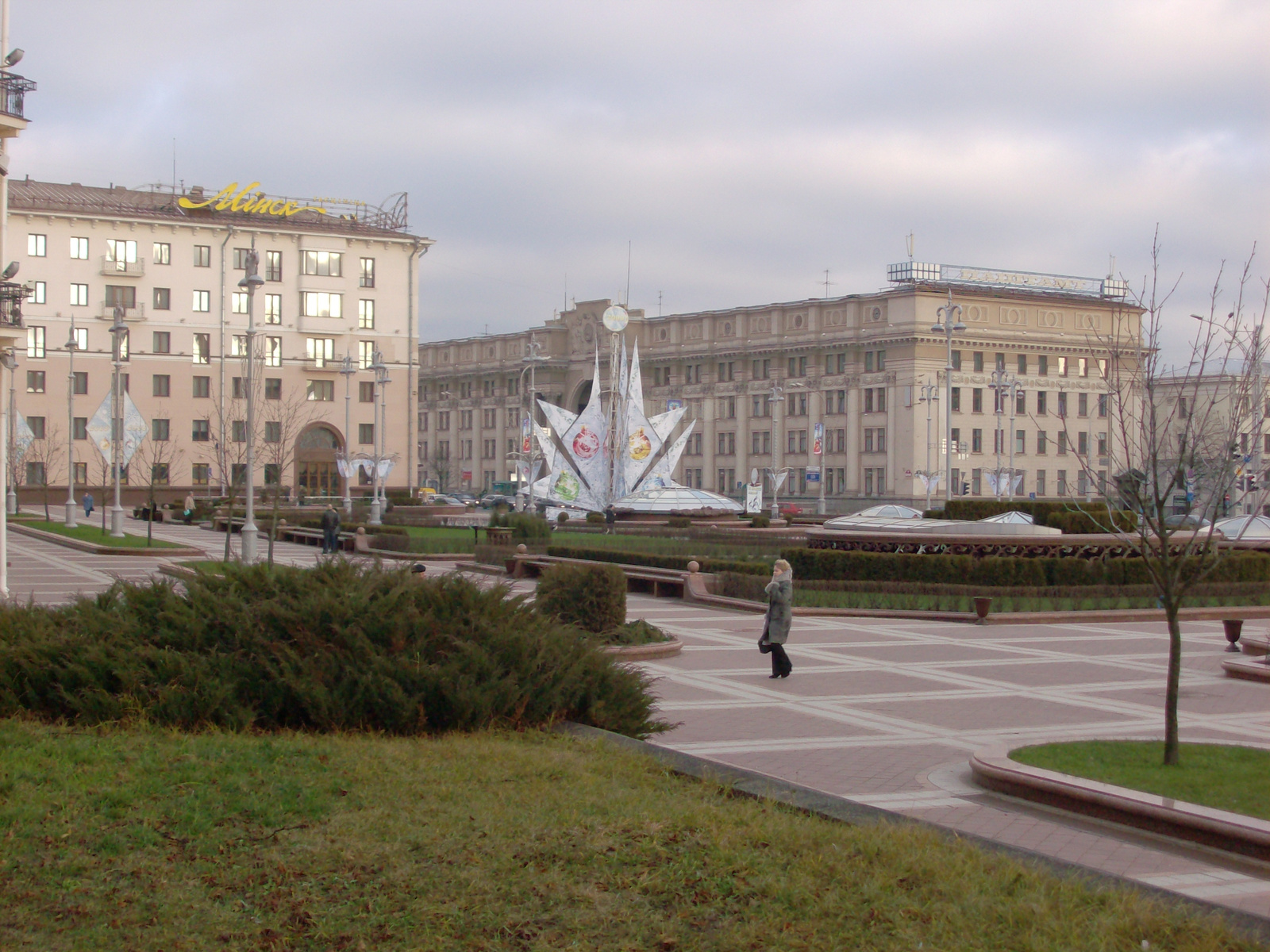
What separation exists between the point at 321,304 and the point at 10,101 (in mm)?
55887

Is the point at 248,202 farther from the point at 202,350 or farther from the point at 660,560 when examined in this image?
the point at 660,560

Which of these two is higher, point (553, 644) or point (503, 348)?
point (503, 348)

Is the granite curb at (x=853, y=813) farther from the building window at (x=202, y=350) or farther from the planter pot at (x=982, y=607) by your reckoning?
the building window at (x=202, y=350)

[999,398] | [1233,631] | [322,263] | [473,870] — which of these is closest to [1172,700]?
[473,870]

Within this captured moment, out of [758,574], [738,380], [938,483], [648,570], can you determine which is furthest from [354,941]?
[738,380]

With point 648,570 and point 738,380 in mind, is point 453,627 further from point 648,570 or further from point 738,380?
point 738,380

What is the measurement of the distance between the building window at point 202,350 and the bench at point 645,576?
1913 inches

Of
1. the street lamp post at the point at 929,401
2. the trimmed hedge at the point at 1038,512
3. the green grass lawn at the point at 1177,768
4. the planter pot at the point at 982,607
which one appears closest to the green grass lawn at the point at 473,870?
the green grass lawn at the point at 1177,768

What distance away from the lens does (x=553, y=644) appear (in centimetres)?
987

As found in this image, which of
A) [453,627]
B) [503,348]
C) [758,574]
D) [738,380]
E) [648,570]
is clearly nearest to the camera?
[453,627]

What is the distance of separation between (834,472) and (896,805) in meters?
80.2

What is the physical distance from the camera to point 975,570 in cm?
2462

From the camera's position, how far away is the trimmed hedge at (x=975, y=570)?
80.8 ft

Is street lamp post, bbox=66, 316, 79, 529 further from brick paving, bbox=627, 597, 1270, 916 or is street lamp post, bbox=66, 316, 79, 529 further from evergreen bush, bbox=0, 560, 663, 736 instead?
evergreen bush, bbox=0, 560, 663, 736
